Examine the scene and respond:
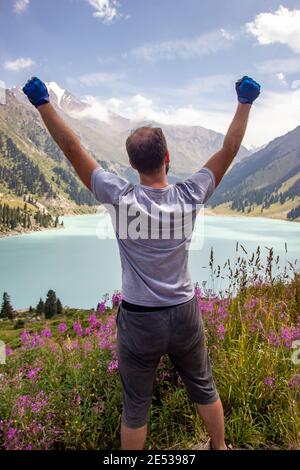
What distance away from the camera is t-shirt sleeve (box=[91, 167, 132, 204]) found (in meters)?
3.10

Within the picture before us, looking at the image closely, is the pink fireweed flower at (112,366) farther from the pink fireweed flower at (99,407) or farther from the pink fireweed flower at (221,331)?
the pink fireweed flower at (221,331)

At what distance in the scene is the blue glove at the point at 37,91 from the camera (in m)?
3.10

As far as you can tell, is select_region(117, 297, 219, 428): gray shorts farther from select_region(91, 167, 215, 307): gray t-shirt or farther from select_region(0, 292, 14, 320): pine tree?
select_region(0, 292, 14, 320): pine tree

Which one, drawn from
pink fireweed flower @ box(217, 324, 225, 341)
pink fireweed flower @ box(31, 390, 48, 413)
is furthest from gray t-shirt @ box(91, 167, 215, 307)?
pink fireweed flower @ box(217, 324, 225, 341)

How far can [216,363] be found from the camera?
469 centimetres

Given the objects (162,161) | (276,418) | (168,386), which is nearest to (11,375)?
(168,386)

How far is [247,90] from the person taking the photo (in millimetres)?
3318

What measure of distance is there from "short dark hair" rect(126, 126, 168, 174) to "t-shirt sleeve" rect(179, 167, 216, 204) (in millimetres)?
306

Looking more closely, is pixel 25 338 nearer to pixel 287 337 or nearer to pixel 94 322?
pixel 94 322

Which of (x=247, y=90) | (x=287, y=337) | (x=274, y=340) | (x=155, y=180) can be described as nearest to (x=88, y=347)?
(x=274, y=340)

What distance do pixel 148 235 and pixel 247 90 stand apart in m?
1.55

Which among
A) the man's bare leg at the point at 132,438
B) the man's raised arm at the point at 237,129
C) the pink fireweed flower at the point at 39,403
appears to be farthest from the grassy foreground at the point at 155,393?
the man's raised arm at the point at 237,129

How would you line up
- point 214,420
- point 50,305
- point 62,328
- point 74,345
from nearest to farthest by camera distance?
point 214,420 → point 74,345 → point 62,328 → point 50,305

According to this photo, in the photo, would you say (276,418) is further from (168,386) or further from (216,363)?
(168,386)
